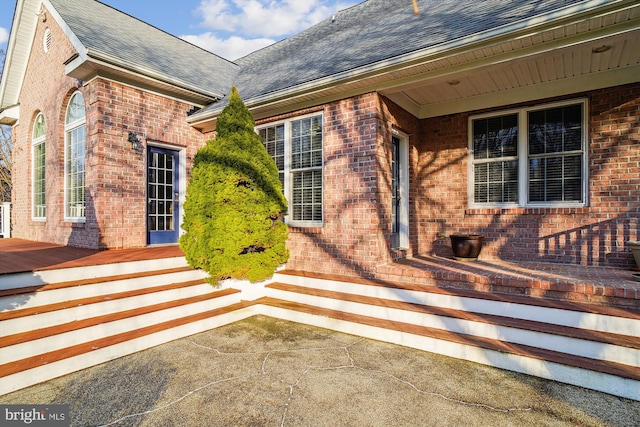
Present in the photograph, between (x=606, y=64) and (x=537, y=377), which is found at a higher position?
(x=606, y=64)

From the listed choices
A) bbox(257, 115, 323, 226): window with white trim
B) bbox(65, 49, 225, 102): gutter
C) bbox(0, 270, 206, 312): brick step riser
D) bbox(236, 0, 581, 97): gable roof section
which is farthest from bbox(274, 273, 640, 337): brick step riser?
bbox(65, 49, 225, 102): gutter

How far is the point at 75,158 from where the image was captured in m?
6.45

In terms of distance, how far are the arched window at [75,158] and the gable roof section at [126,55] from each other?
2.82ft

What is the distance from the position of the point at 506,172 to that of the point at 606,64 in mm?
1764

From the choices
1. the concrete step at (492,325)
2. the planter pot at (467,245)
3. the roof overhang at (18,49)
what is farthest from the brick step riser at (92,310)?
the roof overhang at (18,49)

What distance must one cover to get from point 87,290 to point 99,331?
2.07 feet

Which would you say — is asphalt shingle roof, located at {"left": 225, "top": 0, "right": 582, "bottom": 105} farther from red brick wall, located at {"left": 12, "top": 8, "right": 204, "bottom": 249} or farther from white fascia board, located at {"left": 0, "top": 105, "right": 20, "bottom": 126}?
white fascia board, located at {"left": 0, "top": 105, "right": 20, "bottom": 126}

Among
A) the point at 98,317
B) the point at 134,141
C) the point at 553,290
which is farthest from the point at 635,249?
the point at 134,141

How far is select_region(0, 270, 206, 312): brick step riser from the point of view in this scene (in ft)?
10.8

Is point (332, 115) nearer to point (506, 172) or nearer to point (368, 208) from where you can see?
point (368, 208)

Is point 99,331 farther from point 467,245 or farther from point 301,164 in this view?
point 467,245

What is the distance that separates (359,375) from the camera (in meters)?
3.00

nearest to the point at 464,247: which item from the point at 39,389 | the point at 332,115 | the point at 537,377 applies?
the point at 537,377

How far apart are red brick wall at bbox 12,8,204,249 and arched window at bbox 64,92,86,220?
5.5 inches
